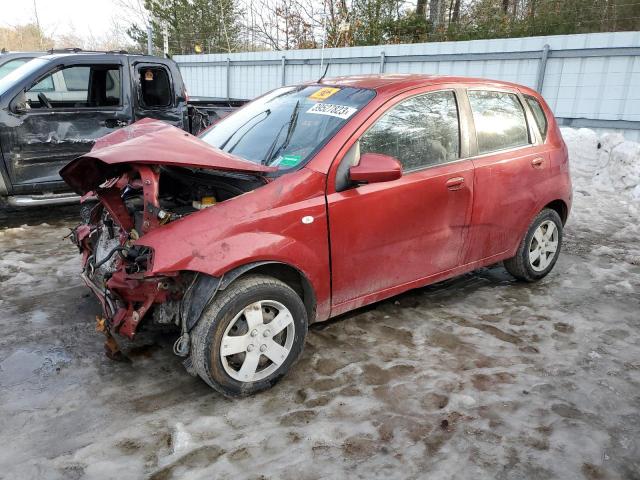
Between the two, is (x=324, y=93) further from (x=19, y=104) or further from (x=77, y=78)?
(x=77, y=78)

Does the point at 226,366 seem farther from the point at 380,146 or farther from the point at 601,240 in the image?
the point at 601,240

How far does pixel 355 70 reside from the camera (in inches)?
468

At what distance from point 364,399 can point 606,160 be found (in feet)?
24.0

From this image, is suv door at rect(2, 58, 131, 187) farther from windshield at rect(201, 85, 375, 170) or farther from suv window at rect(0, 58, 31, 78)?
windshield at rect(201, 85, 375, 170)

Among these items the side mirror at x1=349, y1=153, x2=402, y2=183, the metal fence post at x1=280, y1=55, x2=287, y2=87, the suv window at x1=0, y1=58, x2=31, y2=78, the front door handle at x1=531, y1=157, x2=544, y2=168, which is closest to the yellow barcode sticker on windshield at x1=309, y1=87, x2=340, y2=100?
the side mirror at x1=349, y1=153, x2=402, y2=183

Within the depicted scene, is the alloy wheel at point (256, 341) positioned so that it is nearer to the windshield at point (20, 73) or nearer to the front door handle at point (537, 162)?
the front door handle at point (537, 162)

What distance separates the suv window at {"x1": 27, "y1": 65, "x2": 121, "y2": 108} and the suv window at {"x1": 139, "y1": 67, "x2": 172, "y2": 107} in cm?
33

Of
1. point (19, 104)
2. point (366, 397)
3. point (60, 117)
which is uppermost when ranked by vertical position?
point (19, 104)

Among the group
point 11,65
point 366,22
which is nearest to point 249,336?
point 11,65

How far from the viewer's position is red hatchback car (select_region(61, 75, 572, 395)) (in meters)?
2.87

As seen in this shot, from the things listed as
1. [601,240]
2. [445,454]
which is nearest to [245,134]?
[445,454]

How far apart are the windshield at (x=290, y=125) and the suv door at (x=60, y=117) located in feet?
8.99

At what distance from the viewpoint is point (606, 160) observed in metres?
8.44

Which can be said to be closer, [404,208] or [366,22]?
[404,208]
